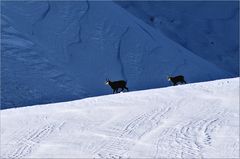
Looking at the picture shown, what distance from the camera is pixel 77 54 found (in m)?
20.6

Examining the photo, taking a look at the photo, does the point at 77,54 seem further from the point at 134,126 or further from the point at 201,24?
the point at 134,126

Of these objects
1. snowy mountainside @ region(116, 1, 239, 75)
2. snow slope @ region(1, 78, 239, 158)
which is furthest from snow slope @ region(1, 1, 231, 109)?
snow slope @ region(1, 78, 239, 158)

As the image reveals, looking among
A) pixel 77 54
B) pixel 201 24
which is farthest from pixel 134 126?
pixel 201 24

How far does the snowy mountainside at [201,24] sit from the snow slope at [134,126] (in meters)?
20.5

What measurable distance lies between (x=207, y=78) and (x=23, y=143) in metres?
16.1

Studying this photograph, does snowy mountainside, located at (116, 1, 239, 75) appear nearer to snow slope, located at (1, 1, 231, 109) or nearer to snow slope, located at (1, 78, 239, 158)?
snow slope, located at (1, 1, 231, 109)

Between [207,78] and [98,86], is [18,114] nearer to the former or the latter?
[98,86]

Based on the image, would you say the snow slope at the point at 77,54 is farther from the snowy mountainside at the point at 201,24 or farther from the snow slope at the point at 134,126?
the snow slope at the point at 134,126

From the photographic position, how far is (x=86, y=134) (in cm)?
738

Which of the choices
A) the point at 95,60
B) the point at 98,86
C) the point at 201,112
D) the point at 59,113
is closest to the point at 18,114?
the point at 59,113

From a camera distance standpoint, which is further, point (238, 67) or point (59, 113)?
point (238, 67)

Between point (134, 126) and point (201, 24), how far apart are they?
2454 centimetres

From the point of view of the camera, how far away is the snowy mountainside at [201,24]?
30016mm

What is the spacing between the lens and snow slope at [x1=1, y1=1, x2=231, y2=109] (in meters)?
18.3
